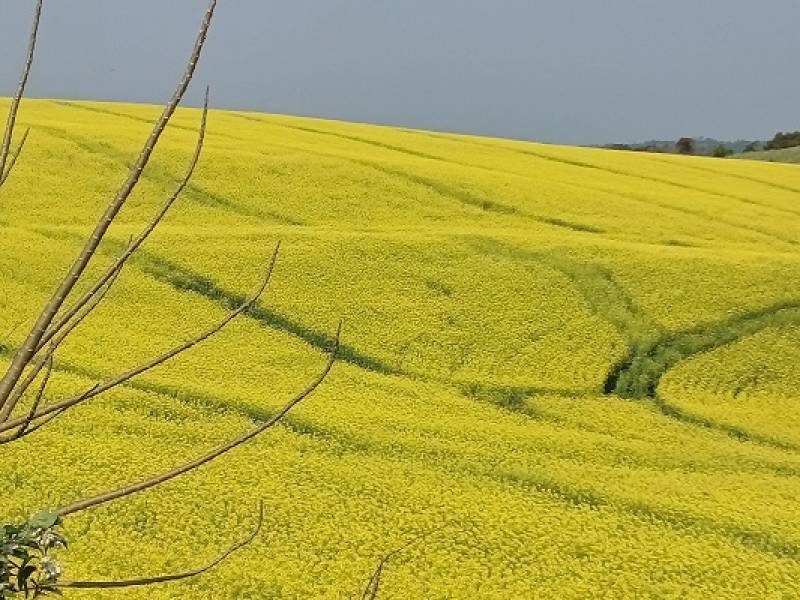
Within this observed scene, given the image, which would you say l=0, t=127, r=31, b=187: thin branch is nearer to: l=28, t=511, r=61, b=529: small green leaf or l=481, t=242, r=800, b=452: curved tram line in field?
l=28, t=511, r=61, b=529: small green leaf

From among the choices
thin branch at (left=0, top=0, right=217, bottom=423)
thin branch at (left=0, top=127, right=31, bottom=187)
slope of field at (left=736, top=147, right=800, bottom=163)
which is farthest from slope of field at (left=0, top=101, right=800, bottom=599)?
slope of field at (left=736, top=147, right=800, bottom=163)

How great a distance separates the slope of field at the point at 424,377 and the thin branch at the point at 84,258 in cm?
758

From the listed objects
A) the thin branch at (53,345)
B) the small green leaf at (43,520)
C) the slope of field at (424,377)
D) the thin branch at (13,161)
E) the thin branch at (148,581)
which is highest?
the thin branch at (13,161)

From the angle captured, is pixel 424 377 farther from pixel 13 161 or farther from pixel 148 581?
pixel 148 581

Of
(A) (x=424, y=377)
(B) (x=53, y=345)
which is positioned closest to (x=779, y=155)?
(A) (x=424, y=377)

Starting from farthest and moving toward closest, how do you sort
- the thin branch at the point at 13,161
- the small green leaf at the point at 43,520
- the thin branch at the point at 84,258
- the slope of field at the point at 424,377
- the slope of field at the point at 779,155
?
the slope of field at the point at 779,155, the slope of field at the point at 424,377, the small green leaf at the point at 43,520, the thin branch at the point at 13,161, the thin branch at the point at 84,258

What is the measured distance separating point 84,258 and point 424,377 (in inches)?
513

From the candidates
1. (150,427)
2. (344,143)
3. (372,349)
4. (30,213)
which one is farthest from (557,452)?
(344,143)

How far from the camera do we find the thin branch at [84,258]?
4.63 ft

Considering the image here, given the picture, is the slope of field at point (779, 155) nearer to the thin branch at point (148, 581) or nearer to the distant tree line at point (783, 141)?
the distant tree line at point (783, 141)

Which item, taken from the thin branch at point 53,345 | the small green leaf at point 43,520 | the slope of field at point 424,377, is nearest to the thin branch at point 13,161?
the thin branch at point 53,345

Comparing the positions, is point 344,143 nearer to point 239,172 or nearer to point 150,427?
point 239,172

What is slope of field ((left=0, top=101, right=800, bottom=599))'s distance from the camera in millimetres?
9500

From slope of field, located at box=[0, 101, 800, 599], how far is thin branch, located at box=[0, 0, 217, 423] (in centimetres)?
758
